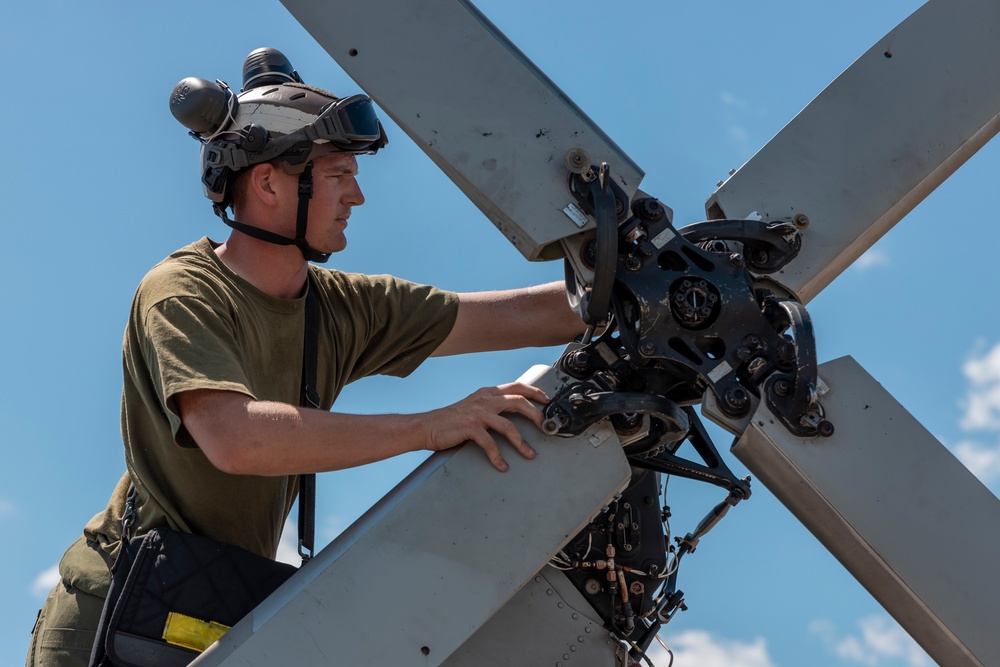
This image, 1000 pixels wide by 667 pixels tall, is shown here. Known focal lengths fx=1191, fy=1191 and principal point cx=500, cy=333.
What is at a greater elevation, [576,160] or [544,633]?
[576,160]

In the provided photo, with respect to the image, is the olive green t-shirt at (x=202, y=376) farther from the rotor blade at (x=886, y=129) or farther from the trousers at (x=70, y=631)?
the rotor blade at (x=886, y=129)

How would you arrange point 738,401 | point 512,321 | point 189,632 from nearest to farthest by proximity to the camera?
point 738,401, point 189,632, point 512,321

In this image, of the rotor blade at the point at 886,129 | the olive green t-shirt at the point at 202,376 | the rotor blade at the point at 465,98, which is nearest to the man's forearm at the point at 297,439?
the olive green t-shirt at the point at 202,376

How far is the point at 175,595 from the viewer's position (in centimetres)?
436

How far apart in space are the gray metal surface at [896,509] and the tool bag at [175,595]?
1.87 m

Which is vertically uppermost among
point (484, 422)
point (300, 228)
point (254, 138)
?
point (254, 138)

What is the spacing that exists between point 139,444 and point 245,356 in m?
0.55

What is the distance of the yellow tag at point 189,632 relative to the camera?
4305 mm

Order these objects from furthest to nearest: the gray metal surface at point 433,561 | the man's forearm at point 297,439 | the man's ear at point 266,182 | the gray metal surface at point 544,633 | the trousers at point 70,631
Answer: the man's ear at point 266,182 → the trousers at point 70,631 → the gray metal surface at point 544,633 → the man's forearm at point 297,439 → the gray metal surface at point 433,561

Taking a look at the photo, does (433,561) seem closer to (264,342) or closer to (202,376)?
(202,376)

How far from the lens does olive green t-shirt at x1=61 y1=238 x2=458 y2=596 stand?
425 cm


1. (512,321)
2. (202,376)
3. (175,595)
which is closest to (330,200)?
(512,321)

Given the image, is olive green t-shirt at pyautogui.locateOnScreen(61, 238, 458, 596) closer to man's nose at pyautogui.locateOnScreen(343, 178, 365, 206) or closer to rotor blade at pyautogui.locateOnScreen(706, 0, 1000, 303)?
man's nose at pyautogui.locateOnScreen(343, 178, 365, 206)

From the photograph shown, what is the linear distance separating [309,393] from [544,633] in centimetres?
141
